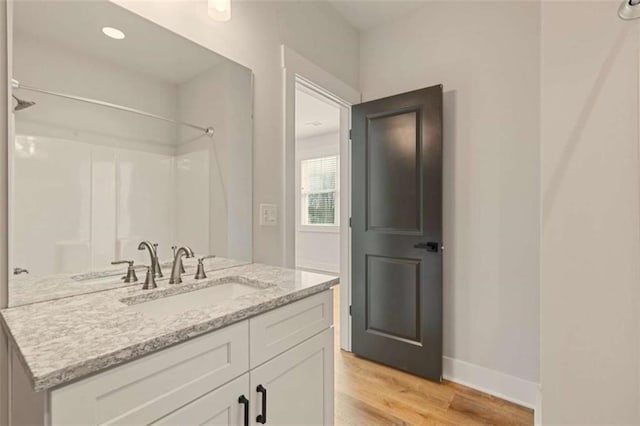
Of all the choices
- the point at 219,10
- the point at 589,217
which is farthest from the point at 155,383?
the point at 589,217

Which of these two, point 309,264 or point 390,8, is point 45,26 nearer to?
point 390,8

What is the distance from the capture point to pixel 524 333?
191cm

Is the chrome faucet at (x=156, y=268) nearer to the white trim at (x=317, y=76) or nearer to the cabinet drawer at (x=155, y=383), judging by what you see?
the cabinet drawer at (x=155, y=383)

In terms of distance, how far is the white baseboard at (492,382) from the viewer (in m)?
1.89

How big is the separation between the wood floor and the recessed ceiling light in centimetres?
212

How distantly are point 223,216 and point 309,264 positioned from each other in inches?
171

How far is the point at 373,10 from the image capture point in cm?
231

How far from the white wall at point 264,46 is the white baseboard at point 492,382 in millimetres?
1457

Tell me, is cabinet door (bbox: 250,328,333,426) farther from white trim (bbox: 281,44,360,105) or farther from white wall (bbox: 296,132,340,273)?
white wall (bbox: 296,132,340,273)

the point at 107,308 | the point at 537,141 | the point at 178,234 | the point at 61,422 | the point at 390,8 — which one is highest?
the point at 390,8

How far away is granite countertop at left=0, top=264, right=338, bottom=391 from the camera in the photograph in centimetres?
59

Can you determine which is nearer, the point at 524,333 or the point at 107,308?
the point at 107,308

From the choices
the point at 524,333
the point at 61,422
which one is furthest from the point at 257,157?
the point at 524,333

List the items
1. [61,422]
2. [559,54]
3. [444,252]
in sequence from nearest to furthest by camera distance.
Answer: [61,422]
[559,54]
[444,252]
